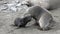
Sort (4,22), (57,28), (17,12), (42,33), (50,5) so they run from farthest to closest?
(50,5) < (17,12) < (4,22) < (57,28) < (42,33)

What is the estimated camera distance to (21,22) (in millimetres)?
3115

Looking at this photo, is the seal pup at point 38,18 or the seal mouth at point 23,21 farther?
the seal mouth at point 23,21

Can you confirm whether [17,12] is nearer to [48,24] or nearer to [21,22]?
[21,22]

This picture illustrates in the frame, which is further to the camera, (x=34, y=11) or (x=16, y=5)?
(x=16, y=5)

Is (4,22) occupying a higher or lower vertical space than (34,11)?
lower

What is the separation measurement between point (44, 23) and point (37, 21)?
1.05 feet

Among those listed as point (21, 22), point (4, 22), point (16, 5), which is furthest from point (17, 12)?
point (21, 22)

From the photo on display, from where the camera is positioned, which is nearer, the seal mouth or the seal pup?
the seal pup

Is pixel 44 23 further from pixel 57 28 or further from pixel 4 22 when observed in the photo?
pixel 4 22

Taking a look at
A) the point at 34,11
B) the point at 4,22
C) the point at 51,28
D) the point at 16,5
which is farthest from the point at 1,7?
the point at 51,28

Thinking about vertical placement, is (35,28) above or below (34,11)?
below

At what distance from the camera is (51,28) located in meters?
3.11

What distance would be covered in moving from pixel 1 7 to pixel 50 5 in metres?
1.28

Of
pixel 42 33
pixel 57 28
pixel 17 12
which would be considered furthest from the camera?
pixel 17 12
